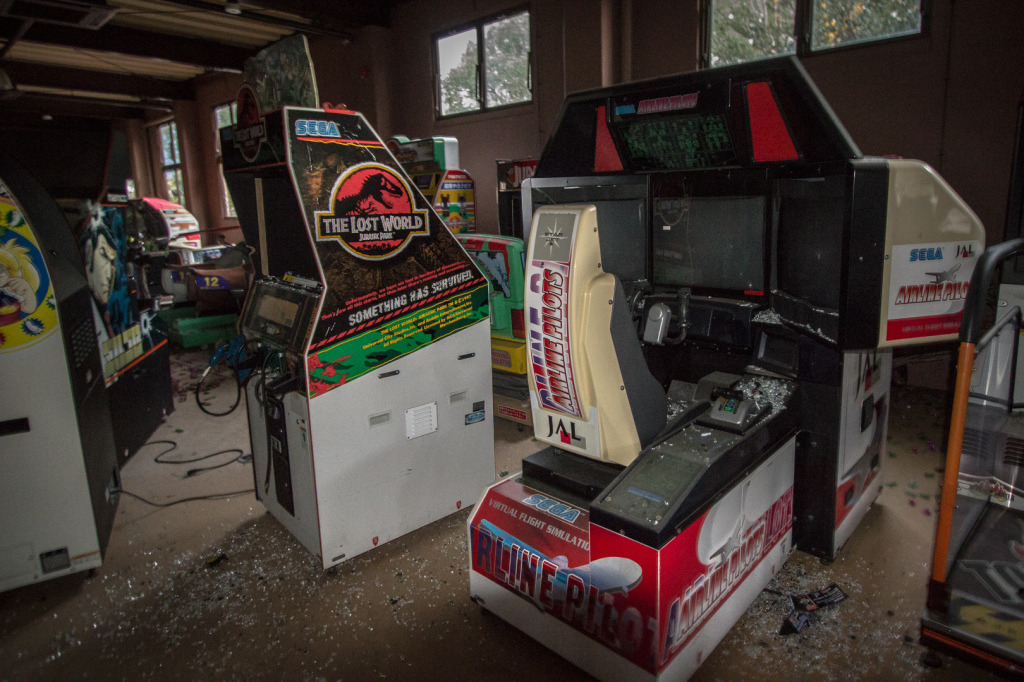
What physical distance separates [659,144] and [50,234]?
110 inches

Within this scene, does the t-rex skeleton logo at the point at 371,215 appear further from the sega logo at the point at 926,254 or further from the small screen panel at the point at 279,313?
the sega logo at the point at 926,254

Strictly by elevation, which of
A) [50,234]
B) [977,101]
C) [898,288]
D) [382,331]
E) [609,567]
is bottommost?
[609,567]

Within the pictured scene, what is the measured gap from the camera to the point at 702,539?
1.95m

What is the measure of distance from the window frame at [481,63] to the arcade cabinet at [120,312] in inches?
180

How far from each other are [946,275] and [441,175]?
17.3 ft

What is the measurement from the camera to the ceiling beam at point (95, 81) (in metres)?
11.5

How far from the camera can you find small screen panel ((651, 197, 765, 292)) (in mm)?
2615

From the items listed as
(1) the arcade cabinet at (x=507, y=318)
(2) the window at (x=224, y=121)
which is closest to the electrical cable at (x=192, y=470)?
(1) the arcade cabinet at (x=507, y=318)

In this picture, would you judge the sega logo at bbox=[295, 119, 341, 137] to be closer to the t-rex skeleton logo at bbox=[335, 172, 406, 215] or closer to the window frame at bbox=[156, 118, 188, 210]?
the t-rex skeleton logo at bbox=[335, 172, 406, 215]

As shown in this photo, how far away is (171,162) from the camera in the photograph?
14.6m

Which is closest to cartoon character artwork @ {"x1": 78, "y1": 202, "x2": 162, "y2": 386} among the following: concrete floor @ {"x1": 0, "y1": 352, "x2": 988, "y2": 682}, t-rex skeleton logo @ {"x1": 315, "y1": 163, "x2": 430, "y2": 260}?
concrete floor @ {"x1": 0, "y1": 352, "x2": 988, "y2": 682}

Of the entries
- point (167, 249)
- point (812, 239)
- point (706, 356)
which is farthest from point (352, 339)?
point (167, 249)

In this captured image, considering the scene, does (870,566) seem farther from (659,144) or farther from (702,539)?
(659,144)

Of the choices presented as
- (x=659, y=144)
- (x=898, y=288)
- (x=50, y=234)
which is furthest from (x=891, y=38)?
(x=50, y=234)
